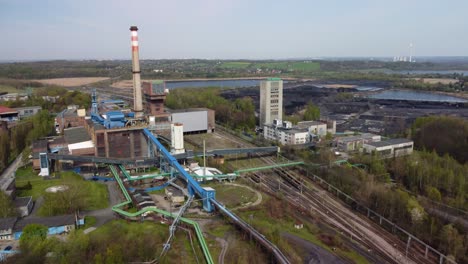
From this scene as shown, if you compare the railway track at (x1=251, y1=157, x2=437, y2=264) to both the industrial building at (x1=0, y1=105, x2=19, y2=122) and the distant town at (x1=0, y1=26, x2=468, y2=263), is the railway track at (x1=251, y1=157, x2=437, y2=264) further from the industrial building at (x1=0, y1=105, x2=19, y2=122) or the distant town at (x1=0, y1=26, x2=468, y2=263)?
the industrial building at (x1=0, y1=105, x2=19, y2=122)

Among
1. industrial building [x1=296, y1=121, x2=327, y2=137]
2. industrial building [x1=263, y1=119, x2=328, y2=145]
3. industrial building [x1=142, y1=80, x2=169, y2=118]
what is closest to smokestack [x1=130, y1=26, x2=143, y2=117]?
industrial building [x1=142, y1=80, x2=169, y2=118]

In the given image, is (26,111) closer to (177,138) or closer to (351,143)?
Result: (177,138)

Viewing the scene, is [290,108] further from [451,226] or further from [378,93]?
[451,226]

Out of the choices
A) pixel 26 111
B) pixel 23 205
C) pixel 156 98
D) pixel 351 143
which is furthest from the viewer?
pixel 26 111

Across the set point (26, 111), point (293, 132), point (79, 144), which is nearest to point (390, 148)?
point (293, 132)

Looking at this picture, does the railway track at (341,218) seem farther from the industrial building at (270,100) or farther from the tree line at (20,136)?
the tree line at (20,136)

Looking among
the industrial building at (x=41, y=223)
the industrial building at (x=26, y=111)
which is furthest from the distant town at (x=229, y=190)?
the industrial building at (x=26, y=111)
